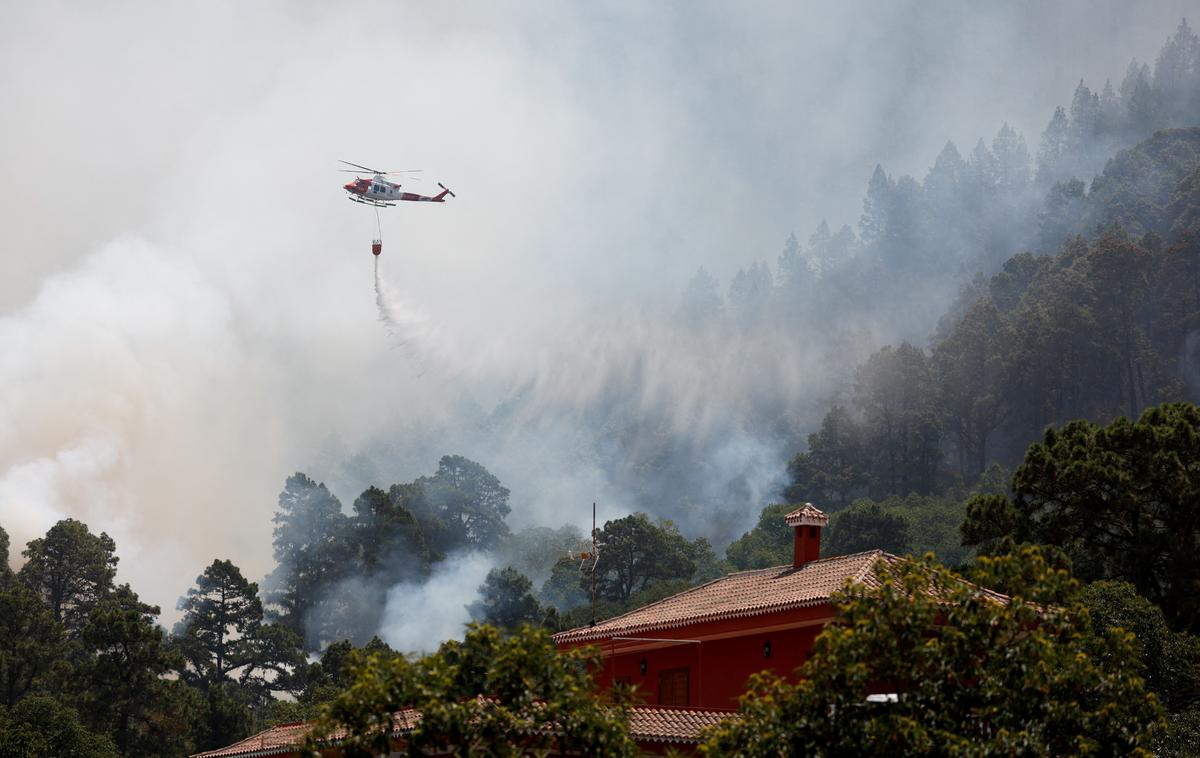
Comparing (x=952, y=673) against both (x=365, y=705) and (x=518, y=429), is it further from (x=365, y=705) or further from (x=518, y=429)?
(x=518, y=429)

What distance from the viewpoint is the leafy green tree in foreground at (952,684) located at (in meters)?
23.2

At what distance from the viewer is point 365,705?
2328cm

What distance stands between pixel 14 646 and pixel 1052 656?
7957 cm

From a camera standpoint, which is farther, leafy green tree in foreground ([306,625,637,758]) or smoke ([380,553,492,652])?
smoke ([380,553,492,652])

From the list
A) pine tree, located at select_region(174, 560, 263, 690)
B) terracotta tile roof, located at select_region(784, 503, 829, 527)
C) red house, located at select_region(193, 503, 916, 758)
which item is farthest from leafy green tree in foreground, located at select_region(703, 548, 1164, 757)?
pine tree, located at select_region(174, 560, 263, 690)

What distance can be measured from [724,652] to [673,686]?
6.51ft

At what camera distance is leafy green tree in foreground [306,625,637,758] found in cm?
2317

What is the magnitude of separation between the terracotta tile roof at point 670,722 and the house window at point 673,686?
5.99m

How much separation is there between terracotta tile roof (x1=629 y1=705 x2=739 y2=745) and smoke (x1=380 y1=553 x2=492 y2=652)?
100590 mm

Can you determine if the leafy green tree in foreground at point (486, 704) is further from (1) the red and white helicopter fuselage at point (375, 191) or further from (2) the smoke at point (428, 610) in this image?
(2) the smoke at point (428, 610)

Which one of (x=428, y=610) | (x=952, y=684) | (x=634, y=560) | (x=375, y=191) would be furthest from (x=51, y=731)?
(x=428, y=610)

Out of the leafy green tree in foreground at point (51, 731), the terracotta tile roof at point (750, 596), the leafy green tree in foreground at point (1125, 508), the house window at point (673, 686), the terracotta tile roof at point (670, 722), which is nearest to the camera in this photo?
the terracotta tile roof at point (670, 722)

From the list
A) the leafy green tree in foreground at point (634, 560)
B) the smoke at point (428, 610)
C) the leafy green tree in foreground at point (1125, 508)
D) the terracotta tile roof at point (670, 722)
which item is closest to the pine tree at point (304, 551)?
the smoke at point (428, 610)

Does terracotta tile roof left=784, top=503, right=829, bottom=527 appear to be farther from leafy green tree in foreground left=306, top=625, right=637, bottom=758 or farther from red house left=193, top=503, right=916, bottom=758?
leafy green tree in foreground left=306, top=625, right=637, bottom=758
